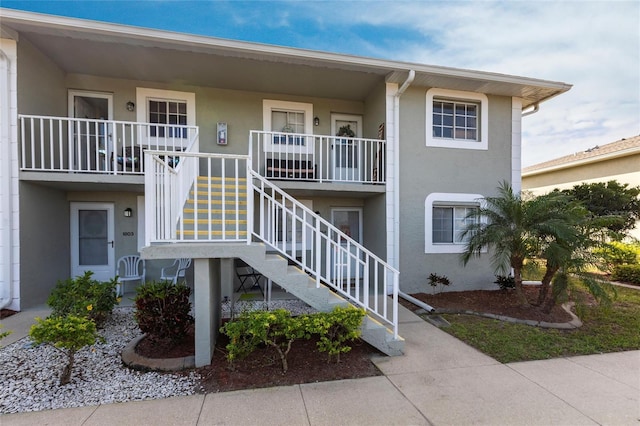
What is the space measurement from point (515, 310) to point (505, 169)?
382 cm

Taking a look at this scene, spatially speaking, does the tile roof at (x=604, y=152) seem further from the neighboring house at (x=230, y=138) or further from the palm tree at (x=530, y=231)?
the palm tree at (x=530, y=231)

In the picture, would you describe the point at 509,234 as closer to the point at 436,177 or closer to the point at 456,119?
the point at 436,177

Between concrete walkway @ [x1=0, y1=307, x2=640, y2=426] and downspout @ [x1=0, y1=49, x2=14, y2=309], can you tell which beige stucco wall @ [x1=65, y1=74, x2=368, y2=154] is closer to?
downspout @ [x1=0, y1=49, x2=14, y2=309]

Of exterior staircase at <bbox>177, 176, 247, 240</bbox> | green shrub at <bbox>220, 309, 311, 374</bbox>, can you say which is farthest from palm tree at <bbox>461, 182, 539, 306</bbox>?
exterior staircase at <bbox>177, 176, 247, 240</bbox>

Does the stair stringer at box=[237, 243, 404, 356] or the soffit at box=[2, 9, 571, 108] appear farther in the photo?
the soffit at box=[2, 9, 571, 108]

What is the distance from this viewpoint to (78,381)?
3.17m

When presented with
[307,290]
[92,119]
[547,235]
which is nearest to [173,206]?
[307,290]

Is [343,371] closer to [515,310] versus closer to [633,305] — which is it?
[515,310]

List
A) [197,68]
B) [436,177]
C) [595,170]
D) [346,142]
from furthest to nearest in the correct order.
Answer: [595,170]
[346,142]
[436,177]
[197,68]

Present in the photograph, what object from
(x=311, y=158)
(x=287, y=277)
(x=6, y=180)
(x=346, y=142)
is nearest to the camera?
(x=287, y=277)

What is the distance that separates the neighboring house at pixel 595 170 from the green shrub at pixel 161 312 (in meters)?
11.0

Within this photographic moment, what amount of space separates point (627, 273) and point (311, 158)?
33.9 feet

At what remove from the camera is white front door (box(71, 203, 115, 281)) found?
22.3 feet

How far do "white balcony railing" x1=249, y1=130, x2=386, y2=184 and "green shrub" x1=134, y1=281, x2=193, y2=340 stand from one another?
3558 mm
